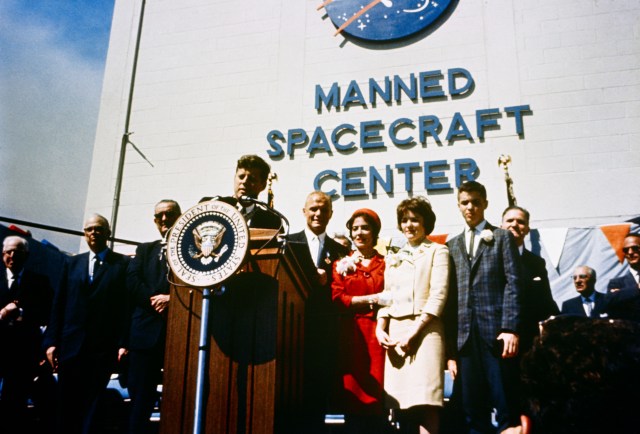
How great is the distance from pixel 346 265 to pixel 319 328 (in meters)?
0.35

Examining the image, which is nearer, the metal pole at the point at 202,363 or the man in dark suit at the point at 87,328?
the metal pole at the point at 202,363

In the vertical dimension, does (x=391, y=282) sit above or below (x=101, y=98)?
below

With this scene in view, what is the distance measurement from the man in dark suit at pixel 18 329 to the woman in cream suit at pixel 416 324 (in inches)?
87.4

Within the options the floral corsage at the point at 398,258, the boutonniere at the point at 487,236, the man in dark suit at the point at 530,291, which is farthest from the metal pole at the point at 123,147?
the boutonniere at the point at 487,236

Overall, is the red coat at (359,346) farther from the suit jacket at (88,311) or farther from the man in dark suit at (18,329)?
the man in dark suit at (18,329)

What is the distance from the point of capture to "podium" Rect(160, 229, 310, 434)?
1.81 meters

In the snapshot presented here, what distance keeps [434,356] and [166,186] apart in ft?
16.5

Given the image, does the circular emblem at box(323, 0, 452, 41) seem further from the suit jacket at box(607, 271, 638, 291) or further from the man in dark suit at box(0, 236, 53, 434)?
the man in dark suit at box(0, 236, 53, 434)

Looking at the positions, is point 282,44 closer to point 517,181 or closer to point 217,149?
point 217,149

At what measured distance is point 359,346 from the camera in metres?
2.57

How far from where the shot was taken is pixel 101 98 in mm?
7316

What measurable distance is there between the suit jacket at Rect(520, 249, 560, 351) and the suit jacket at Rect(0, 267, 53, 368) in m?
2.83

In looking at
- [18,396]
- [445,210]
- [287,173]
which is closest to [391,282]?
[18,396]

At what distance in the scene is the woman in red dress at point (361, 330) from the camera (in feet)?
8.18
